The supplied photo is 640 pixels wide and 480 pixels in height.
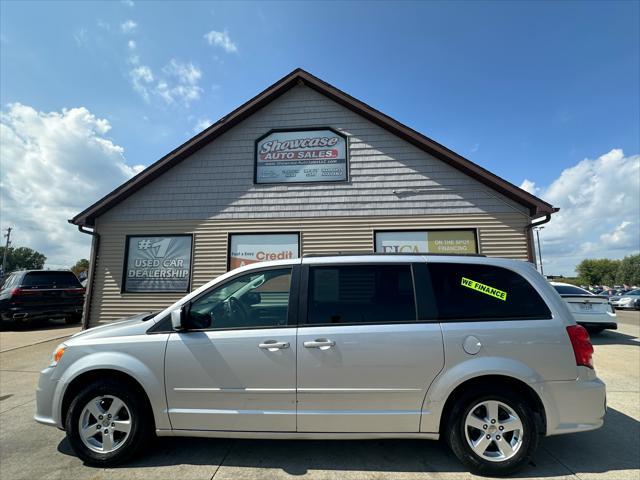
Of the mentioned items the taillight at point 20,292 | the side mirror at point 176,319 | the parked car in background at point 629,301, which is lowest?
the parked car in background at point 629,301

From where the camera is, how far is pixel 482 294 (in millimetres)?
2957

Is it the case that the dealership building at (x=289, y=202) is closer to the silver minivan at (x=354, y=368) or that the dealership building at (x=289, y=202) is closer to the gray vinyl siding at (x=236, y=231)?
the gray vinyl siding at (x=236, y=231)

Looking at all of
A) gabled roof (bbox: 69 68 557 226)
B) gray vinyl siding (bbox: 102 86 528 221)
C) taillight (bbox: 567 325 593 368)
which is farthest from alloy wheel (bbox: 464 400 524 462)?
gabled roof (bbox: 69 68 557 226)

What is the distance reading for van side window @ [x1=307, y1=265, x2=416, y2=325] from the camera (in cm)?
289

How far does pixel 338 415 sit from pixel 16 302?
11.5 metres

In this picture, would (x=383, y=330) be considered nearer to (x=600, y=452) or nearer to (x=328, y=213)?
(x=600, y=452)

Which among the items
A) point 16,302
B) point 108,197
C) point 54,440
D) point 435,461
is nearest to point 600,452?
point 435,461

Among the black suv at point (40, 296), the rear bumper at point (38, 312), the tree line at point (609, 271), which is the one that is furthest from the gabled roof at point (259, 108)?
the tree line at point (609, 271)

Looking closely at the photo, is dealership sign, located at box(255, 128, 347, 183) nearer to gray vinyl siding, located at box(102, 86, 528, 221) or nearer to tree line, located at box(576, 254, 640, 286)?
gray vinyl siding, located at box(102, 86, 528, 221)

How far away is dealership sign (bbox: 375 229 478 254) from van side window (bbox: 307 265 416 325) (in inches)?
204

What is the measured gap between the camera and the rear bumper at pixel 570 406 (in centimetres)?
271

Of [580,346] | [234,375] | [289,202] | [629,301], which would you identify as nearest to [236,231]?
[289,202]

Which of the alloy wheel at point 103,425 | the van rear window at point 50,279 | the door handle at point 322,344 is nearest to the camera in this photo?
the door handle at point 322,344

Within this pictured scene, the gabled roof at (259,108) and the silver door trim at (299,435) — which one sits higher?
the gabled roof at (259,108)
